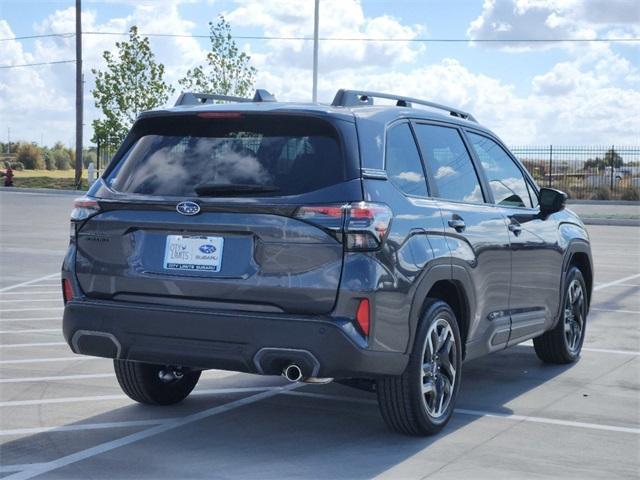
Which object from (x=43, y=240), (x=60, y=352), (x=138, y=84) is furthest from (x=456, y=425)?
(x=138, y=84)

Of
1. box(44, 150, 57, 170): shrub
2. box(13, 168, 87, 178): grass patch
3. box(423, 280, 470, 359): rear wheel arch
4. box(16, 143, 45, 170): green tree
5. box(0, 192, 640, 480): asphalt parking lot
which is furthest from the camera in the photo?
box(44, 150, 57, 170): shrub

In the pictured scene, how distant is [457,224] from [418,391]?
109cm

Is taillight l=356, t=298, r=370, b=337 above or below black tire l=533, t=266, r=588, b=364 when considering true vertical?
above

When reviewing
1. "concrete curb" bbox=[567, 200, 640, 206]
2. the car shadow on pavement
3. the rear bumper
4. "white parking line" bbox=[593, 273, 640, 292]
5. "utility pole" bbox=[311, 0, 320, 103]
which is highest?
"utility pole" bbox=[311, 0, 320, 103]

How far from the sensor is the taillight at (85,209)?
20.0 ft

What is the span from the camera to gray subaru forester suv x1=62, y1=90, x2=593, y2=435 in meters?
5.50

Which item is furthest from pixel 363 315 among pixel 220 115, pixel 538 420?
pixel 538 420

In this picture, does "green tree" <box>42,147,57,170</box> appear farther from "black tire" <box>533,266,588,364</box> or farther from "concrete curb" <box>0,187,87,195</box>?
"black tire" <box>533,266,588,364</box>

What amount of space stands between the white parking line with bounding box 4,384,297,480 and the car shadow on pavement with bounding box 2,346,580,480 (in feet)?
0.18

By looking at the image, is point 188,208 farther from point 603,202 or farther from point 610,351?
point 603,202

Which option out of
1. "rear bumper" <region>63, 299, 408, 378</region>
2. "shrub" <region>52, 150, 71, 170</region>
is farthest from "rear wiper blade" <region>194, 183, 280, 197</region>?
"shrub" <region>52, 150, 71, 170</region>

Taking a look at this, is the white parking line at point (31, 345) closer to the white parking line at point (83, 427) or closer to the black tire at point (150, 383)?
the black tire at point (150, 383)

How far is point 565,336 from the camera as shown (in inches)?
338

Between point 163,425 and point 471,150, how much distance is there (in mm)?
2663
